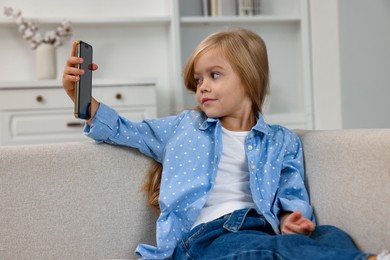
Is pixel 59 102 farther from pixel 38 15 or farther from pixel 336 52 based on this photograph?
pixel 336 52

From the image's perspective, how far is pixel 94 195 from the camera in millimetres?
1171

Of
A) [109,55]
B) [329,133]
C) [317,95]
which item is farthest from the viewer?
[109,55]

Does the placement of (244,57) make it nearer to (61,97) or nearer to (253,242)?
(253,242)

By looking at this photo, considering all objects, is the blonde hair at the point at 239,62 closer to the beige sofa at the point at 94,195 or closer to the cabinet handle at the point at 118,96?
the beige sofa at the point at 94,195

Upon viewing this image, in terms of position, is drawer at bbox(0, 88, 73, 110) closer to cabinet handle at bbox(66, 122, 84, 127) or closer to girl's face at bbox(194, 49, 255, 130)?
cabinet handle at bbox(66, 122, 84, 127)

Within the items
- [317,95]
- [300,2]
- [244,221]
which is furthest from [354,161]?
[300,2]

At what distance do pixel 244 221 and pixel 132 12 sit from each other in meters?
1.94

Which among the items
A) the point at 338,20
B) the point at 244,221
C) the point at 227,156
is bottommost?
the point at 244,221

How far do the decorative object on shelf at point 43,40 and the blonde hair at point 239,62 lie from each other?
1.41 meters

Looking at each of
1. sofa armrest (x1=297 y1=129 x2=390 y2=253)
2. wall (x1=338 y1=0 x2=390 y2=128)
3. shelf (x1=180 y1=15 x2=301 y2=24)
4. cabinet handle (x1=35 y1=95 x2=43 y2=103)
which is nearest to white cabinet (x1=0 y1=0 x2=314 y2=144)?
shelf (x1=180 y1=15 x2=301 y2=24)

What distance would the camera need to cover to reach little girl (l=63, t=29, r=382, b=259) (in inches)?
42.9

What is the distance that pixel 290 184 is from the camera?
3.84 ft

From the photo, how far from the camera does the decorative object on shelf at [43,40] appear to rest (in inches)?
99.7

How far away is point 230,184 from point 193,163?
10 cm
